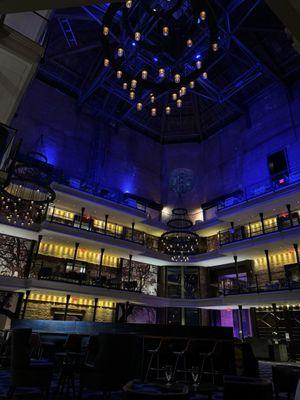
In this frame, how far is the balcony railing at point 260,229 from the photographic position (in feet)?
53.0

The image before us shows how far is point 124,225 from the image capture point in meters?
21.2

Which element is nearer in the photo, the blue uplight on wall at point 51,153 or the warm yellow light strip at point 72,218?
the warm yellow light strip at point 72,218

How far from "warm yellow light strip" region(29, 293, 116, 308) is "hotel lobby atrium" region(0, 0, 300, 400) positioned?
7 cm

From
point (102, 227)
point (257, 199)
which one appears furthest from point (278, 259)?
point (102, 227)

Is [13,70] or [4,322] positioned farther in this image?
[4,322]

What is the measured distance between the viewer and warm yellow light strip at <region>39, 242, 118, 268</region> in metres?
17.2

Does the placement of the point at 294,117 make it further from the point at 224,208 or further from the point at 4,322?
the point at 4,322

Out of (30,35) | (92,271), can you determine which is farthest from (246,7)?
(92,271)

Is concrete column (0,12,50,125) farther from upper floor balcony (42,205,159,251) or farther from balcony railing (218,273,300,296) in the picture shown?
balcony railing (218,273,300,296)

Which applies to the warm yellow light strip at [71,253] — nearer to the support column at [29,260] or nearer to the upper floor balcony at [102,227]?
the support column at [29,260]

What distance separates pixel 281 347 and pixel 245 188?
10.1m

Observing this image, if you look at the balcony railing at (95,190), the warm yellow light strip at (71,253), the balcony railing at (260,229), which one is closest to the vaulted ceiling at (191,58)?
the balcony railing at (95,190)

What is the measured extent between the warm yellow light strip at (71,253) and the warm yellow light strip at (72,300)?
240 cm

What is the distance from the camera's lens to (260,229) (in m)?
19.0
